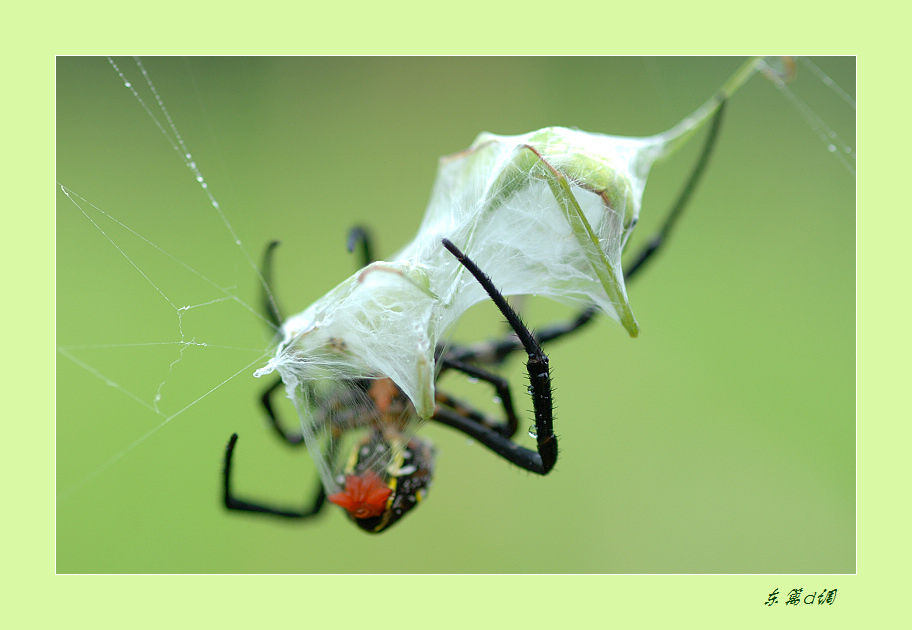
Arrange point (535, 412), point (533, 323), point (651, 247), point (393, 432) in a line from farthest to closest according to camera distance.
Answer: point (533, 323)
point (651, 247)
point (393, 432)
point (535, 412)

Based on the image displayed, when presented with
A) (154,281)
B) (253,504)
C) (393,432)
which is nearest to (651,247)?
(393,432)

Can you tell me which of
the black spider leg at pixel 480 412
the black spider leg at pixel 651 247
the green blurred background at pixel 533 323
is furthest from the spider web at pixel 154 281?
the black spider leg at pixel 651 247

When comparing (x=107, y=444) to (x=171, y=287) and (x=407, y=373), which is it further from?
(x=407, y=373)

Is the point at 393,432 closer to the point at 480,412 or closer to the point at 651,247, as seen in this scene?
the point at 480,412

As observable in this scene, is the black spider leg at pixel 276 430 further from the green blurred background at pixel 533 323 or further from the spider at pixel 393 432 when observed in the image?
the green blurred background at pixel 533 323

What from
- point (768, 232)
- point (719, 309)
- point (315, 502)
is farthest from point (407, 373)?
point (768, 232)

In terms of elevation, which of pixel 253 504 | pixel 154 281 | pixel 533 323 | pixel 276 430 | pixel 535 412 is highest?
pixel 154 281
